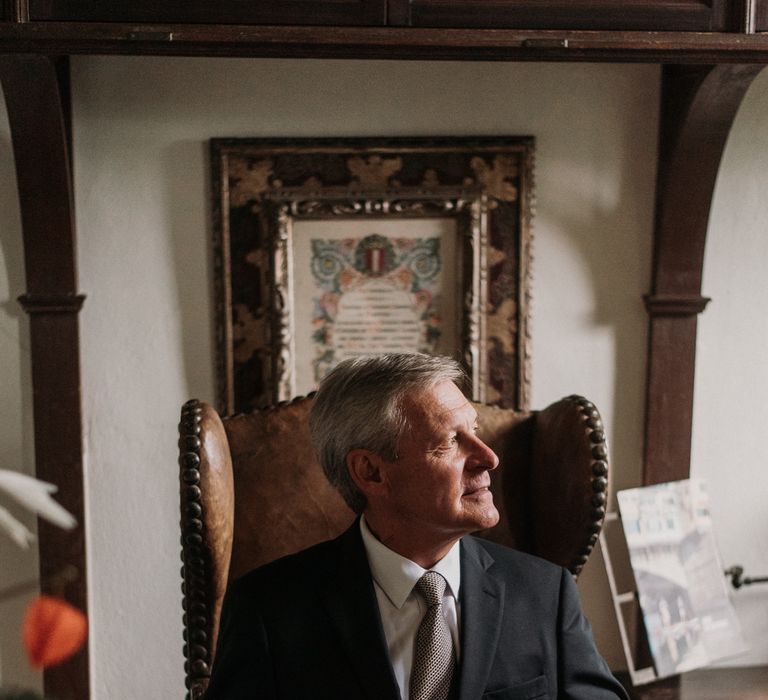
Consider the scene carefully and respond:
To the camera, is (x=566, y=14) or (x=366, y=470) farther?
(x=566, y=14)

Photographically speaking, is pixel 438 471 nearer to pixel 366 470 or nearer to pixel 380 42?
pixel 366 470

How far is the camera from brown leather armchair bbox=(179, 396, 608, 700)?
6.07ft

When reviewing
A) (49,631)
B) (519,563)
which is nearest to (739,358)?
(519,563)

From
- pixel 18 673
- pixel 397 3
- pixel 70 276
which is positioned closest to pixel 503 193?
pixel 397 3

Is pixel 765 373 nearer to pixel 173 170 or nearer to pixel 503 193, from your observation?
pixel 503 193

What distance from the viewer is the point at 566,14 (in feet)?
6.47

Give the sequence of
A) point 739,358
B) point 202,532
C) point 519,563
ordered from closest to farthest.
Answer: point 519,563, point 202,532, point 739,358

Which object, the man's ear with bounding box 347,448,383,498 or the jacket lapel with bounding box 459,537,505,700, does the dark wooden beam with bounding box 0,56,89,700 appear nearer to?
the man's ear with bounding box 347,448,383,498

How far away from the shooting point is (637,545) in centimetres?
247

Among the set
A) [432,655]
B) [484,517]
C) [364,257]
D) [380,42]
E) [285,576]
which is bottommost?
[432,655]

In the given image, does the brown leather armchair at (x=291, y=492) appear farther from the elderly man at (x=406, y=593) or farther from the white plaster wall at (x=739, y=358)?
the white plaster wall at (x=739, y=358)

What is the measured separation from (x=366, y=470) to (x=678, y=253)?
1.27 m

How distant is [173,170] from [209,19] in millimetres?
599

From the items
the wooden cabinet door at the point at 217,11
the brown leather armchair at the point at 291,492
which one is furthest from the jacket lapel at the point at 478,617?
the wooden cabinet door at the point at 217,11
